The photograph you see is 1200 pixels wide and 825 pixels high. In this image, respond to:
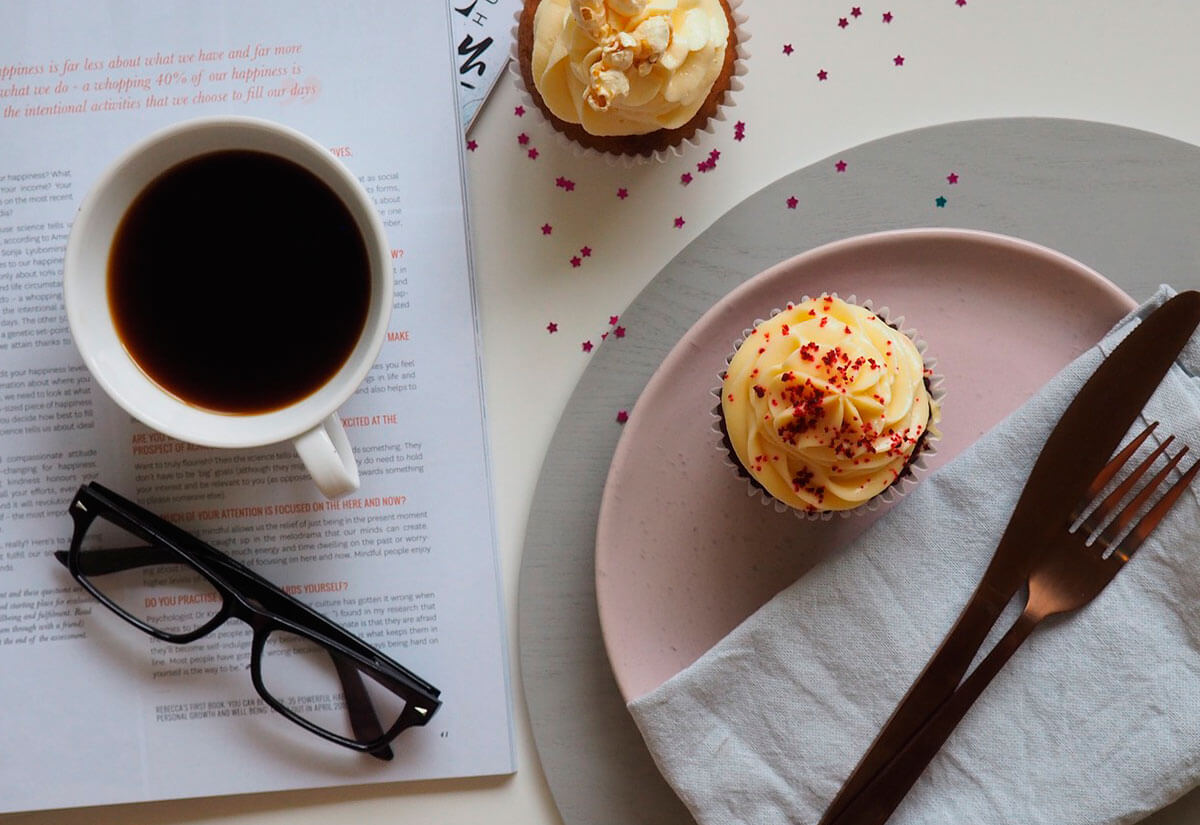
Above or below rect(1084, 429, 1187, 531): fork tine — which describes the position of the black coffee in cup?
above

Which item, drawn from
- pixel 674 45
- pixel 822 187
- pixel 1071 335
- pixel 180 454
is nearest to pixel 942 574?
pixel 1071 335

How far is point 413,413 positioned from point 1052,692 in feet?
1.80

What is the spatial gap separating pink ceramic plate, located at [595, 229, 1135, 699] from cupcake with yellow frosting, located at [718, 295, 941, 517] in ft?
0.23

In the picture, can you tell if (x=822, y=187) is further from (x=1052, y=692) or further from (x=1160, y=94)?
(x=1052, y=692)

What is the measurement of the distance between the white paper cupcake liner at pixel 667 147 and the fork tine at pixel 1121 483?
40 centimetres

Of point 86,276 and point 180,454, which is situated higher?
point 86,276

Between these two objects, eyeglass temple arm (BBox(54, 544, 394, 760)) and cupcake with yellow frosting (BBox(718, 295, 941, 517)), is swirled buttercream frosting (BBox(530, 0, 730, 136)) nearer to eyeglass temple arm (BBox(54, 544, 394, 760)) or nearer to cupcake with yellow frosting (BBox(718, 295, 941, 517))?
cupcake with yellow frosting (BBox(718, 295, 941, 517))

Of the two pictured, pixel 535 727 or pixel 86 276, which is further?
pixel 535 727

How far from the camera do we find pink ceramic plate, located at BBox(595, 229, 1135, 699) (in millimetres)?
771

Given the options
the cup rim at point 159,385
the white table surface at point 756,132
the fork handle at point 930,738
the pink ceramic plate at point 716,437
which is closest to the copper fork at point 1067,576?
the fork handle at point 930,738

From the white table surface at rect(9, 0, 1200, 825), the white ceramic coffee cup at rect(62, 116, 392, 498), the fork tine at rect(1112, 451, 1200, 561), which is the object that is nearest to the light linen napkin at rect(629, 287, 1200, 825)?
the fork tine at rect(1112, 451, 1200, 561)

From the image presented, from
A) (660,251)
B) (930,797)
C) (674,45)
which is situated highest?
(674,45)

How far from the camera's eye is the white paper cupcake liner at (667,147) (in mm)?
769

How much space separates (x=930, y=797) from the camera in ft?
2.43
